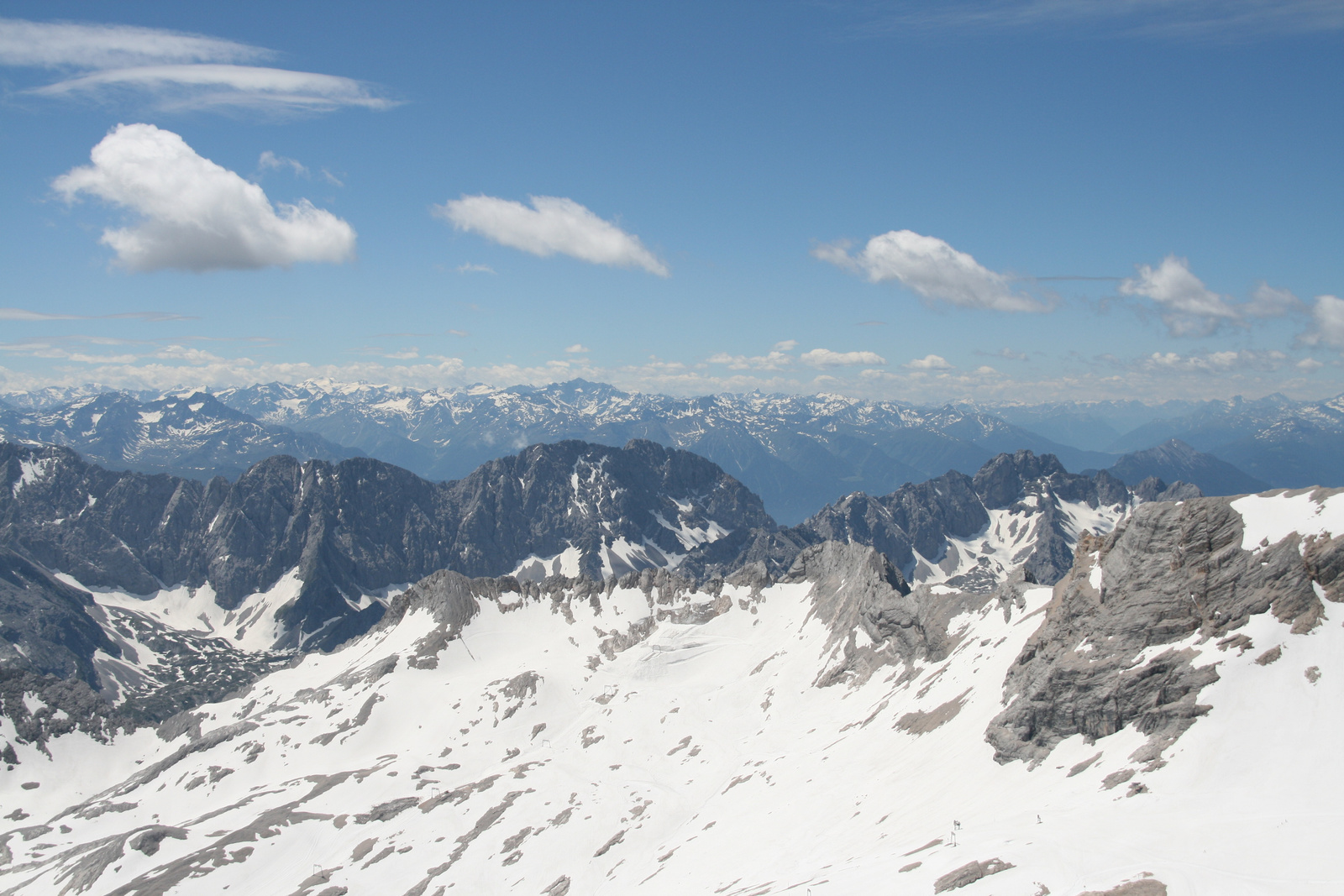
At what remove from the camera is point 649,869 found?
6900 centimetres

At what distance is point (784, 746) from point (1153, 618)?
2073 inches

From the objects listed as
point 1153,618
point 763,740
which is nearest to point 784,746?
point 763,740

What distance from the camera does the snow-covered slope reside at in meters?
39.2

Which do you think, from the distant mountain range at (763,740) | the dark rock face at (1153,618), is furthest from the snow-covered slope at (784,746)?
the distant mountain range at (763,740)

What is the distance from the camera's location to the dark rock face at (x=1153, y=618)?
1823 inches

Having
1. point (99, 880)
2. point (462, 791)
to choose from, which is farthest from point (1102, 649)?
point (99, 880)

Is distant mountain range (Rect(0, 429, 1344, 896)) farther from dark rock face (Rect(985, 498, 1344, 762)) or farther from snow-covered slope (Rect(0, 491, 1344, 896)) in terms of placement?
snow-covered slope (Rect(0, 491, 1344, 896))

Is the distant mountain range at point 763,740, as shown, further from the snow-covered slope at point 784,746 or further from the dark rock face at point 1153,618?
the snow-covered slope at point 784,746

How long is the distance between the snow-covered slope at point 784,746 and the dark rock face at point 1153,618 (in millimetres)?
211

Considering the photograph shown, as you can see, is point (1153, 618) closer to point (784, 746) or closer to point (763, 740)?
point (784, 746)

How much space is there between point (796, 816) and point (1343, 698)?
140 feet

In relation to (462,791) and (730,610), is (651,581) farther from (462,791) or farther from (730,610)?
(462,791)

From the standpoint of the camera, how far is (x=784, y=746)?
90812mm

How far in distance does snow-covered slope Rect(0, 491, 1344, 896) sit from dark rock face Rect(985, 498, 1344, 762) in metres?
0.21
